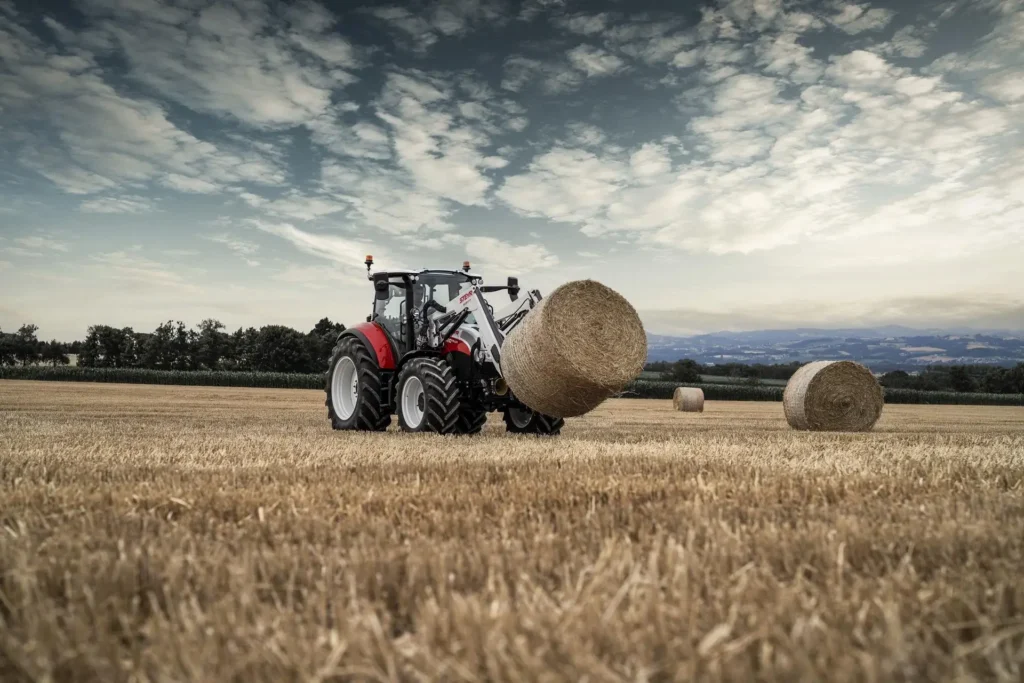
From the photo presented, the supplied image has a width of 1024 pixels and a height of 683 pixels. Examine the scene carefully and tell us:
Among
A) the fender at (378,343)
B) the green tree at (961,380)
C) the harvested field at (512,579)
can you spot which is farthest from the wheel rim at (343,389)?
the green tree at (961,380)

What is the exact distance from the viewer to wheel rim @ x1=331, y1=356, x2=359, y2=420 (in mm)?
13597

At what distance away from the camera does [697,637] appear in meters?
1.83

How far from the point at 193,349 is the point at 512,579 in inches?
3023

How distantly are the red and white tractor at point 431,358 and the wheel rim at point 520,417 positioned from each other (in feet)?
0.05

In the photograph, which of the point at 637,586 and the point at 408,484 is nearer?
the point at 637,586

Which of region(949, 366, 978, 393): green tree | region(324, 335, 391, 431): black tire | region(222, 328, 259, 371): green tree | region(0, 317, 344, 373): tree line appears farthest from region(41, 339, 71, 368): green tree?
region(949, 366, 978, 393): green tree

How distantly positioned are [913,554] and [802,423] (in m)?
14.1

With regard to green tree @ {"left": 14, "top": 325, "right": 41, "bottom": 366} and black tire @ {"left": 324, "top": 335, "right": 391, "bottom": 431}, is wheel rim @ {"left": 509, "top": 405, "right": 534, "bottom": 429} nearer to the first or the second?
black tire @ {"left": 324, "top": 335, "right": 391, "bottom": 431}

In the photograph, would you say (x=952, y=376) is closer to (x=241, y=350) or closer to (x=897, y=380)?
(x=897, y=380)

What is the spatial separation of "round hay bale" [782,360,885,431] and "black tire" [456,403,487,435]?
797 centimetres

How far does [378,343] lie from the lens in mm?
Answer: 12156

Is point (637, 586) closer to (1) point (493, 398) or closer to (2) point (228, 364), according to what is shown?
(1) point (493, 398)

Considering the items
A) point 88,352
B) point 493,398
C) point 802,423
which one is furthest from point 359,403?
point 88,352

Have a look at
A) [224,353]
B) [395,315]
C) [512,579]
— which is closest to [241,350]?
[224,353]
